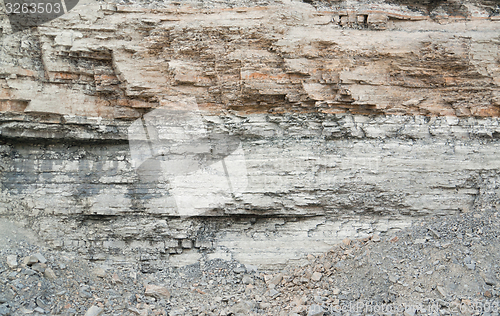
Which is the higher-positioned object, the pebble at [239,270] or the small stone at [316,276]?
the small stone at [316,276]

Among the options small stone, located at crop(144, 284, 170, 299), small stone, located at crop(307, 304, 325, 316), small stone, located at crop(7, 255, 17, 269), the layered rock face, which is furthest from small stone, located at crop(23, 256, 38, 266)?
small stone, located at crop(307, 304, 325, 316)

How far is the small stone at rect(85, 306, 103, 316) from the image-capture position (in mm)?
6574

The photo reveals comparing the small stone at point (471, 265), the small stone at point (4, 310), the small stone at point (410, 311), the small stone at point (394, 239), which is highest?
the small stone at point (4, 310)

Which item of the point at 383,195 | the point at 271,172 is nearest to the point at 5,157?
the point at 271,172

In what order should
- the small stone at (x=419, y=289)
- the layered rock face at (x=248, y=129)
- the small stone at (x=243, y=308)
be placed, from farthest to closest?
the layered rock face at (x=248, y=129) < the small stone at (x=243, y=308) < the small stone at (x=419, y=289)

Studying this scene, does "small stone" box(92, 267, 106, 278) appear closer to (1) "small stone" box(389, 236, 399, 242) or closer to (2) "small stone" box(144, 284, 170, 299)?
→ (2) "small stone" box(144, 284, 170, 299)

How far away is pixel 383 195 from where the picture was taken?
863 cm

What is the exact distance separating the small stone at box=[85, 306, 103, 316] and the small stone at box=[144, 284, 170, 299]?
108cm

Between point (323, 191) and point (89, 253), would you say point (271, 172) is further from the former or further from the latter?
point (89, 253)

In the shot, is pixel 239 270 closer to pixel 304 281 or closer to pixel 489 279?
pixel 304 281

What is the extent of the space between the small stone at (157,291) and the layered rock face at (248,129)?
41.9 inches

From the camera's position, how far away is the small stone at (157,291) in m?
7.59

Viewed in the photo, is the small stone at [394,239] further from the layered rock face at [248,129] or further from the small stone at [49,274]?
the small stone at [49,274]

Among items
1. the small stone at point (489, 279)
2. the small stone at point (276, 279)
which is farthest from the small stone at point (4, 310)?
the small stone at point (489, 279)
